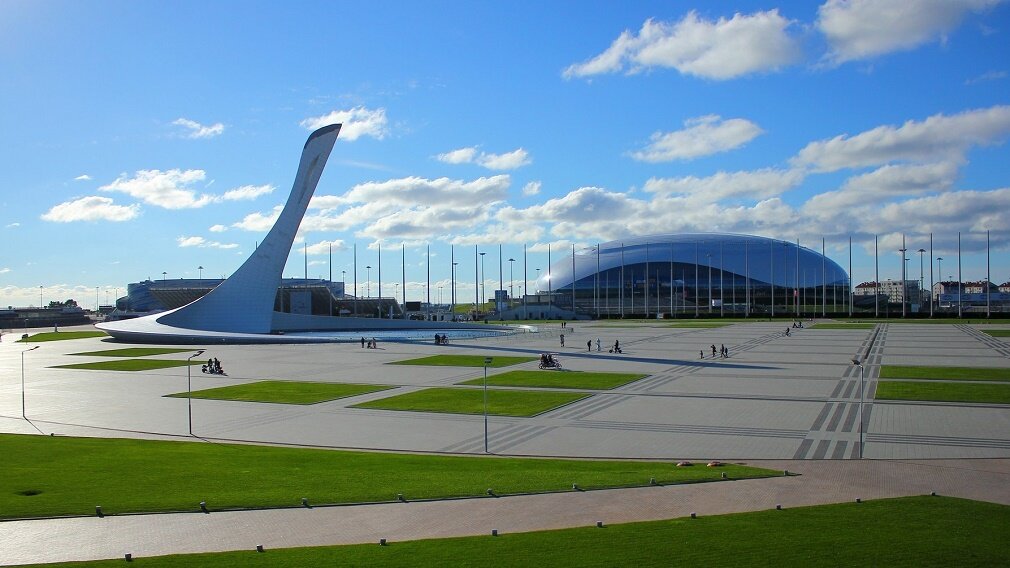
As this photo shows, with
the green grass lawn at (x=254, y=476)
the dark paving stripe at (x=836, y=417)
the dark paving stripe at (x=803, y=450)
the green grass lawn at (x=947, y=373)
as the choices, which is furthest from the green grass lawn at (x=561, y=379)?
the green grass lawn at (x=254, y=476)

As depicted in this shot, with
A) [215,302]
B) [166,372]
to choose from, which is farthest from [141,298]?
[166,372]

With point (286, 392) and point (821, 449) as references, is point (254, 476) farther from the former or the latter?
point (286, 392)

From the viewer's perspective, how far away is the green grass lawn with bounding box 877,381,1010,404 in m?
25.4

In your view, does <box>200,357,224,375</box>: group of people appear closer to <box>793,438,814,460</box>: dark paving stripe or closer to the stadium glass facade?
<box>793,438,814,460</box>: dark paving stripe

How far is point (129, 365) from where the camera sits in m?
40.4

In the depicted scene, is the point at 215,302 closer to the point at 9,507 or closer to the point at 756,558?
the point at 9,507

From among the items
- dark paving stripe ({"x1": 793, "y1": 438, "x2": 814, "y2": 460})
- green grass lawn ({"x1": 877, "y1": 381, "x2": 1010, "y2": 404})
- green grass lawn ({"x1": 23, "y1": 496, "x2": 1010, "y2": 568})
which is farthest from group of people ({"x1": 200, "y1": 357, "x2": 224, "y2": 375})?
green grass lawn ({"x1": 877, "y1": 381, "x2": 1010, "y2": 404})

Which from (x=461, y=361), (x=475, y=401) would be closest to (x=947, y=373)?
(x=475, y=401)

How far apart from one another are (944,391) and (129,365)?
124 ft

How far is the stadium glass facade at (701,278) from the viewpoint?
129625 mm

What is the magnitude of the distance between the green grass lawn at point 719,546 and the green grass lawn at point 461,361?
27957 millimetres

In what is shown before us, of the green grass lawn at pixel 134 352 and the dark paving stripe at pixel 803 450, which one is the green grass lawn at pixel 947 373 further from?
the green grass lawn at pixel 134 352

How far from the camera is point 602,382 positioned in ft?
102

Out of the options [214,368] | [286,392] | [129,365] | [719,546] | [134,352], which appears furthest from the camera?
[134,352]
